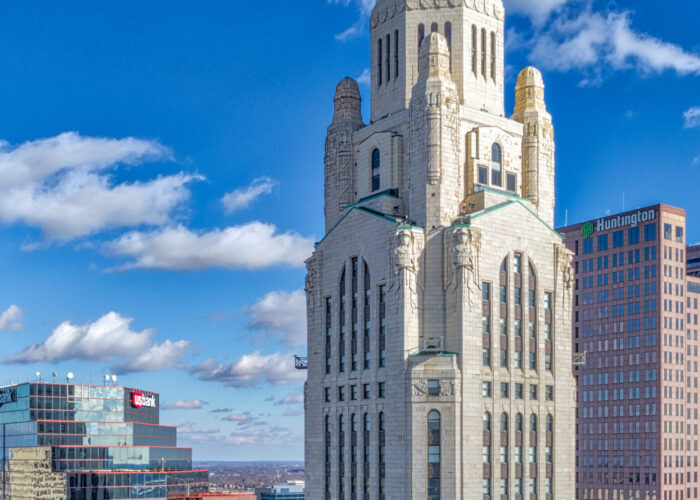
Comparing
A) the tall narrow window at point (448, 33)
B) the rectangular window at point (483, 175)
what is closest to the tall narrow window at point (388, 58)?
the tall narrow window at point (448, 33)

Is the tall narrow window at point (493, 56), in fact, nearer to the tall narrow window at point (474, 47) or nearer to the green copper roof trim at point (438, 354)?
the tall narrow window at point (474, 47)

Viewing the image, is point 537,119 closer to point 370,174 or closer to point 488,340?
point 370,174

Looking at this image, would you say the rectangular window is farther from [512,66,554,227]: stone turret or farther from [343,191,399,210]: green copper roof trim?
[343,191,399,210]: green copper roof trim

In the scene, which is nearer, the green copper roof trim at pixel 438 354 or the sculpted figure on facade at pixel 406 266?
the green copper roof trim at pixel 438 354

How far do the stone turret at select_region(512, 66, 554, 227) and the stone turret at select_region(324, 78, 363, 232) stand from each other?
59.5 feet

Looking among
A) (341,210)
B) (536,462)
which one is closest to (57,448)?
(341,210)

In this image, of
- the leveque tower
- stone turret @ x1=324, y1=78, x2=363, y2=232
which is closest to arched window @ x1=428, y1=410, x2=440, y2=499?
the leveque tower

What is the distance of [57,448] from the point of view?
643ft

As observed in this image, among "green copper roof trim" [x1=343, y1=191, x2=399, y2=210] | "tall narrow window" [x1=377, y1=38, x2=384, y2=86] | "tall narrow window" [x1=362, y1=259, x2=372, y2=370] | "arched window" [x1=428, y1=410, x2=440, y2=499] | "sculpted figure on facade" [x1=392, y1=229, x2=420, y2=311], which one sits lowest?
"arched window" [x1=428, y1=410, x2=440, y2=499]

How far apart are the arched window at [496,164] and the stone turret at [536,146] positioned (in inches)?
183

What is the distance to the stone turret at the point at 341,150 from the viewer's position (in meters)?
111

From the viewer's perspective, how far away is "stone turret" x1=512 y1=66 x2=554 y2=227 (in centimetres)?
10894

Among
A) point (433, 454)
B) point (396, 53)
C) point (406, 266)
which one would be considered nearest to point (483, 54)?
point (396, 53)

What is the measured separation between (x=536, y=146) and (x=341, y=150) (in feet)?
70.0
